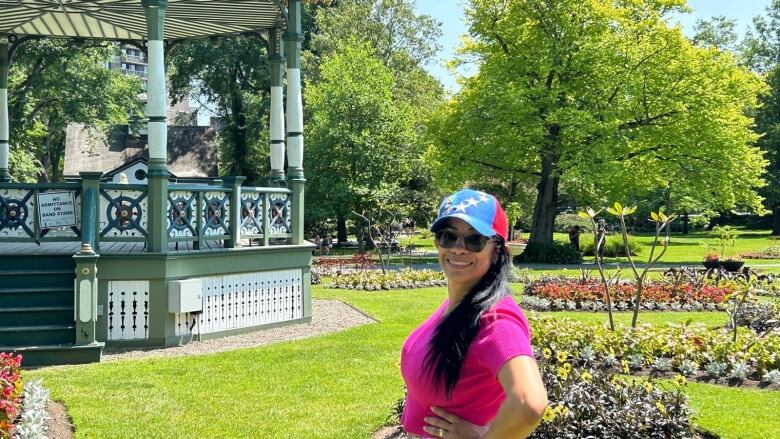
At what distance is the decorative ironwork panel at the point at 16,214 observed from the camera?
33.4 feet

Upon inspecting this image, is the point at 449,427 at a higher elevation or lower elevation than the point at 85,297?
higher

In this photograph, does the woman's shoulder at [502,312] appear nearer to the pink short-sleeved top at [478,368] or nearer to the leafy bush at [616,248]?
the pink short-sleeved top at [478,368]

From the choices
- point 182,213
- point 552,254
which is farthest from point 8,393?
point 552,254

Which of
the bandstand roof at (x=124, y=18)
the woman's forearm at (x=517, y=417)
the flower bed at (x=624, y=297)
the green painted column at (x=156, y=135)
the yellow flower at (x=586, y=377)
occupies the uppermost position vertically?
the bandstand roof at (x=124, y=18)

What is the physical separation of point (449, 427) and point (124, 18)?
14475mm

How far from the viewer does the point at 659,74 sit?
1145 inches

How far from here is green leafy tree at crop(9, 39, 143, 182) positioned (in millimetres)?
33188

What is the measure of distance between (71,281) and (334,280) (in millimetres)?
10483

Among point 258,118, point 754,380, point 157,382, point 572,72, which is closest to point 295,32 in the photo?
point 157,382

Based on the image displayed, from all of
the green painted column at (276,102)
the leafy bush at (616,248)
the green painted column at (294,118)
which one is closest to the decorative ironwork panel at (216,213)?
the green painted column at (294,118)

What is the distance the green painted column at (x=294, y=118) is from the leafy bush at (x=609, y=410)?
6.88 meters

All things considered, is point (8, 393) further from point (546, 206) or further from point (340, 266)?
→ point (546, 206)

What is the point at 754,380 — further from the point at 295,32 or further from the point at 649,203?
the point at 649,203

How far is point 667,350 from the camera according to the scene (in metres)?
9.12
